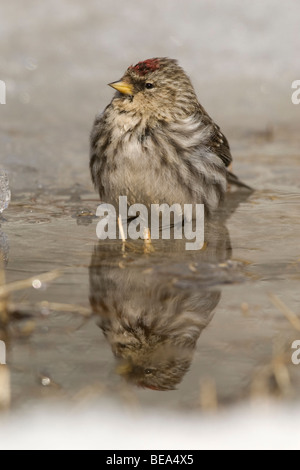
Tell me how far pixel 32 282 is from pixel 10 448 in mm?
1187

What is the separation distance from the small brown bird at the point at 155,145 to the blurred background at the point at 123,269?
10.8 inches

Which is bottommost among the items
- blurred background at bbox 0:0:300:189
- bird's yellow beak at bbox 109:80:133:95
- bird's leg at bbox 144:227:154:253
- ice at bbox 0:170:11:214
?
bird's leg at bbox 144:227:154:253

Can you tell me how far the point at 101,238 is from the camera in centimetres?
416

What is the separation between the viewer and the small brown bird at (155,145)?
4329mm

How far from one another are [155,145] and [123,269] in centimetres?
105

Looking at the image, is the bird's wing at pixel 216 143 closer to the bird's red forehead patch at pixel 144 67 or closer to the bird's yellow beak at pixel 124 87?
the bird's red forehead patch at pixel 144 67

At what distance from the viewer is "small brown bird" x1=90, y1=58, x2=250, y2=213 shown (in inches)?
170

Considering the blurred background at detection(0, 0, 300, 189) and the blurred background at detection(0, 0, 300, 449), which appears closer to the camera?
the blurred background at detection(0, 0, 300, 449)

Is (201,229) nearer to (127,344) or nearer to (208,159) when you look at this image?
(208,159)

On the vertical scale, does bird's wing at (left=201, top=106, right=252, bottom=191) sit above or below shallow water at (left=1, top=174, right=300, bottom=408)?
above

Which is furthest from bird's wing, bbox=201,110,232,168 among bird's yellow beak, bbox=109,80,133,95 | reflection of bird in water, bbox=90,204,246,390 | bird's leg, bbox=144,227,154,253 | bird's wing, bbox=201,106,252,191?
reflection of bird in water, bbox=90,204,246,390

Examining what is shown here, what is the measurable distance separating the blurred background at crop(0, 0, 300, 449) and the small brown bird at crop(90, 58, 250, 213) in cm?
27

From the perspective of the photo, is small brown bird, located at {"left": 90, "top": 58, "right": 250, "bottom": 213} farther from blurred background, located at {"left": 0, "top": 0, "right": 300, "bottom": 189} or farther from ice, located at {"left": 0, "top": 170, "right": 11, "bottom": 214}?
blurred background, located at {"left": 0, "top": 0, "right": 300, "bottom": 189}

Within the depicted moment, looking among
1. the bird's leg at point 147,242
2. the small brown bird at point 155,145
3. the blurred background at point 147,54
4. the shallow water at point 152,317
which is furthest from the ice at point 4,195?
the blurred background at point 147,54
